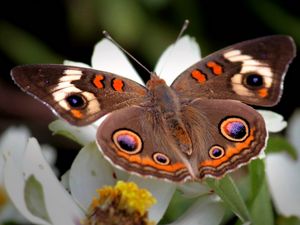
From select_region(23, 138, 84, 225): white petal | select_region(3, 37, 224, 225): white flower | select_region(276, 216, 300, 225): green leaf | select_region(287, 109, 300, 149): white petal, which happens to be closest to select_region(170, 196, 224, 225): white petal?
select_region(3, 37, 224, 225): white flower

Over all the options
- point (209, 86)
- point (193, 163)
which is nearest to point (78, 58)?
point (209, 86)

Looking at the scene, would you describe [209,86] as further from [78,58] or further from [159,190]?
[78,58]

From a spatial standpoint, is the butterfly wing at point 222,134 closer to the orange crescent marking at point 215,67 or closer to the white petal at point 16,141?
the orange crescent marking at point 215,67

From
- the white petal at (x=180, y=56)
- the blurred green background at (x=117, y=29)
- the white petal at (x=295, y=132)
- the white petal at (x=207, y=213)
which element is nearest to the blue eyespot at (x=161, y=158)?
the white petal at (x=207, y=213)

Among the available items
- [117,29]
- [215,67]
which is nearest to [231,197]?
[215,67]

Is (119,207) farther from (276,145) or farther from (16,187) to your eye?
(276,145)

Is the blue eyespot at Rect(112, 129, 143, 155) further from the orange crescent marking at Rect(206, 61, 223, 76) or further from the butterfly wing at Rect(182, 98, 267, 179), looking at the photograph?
the orange crescent marking at Rect(206, 61, 223, 76)
